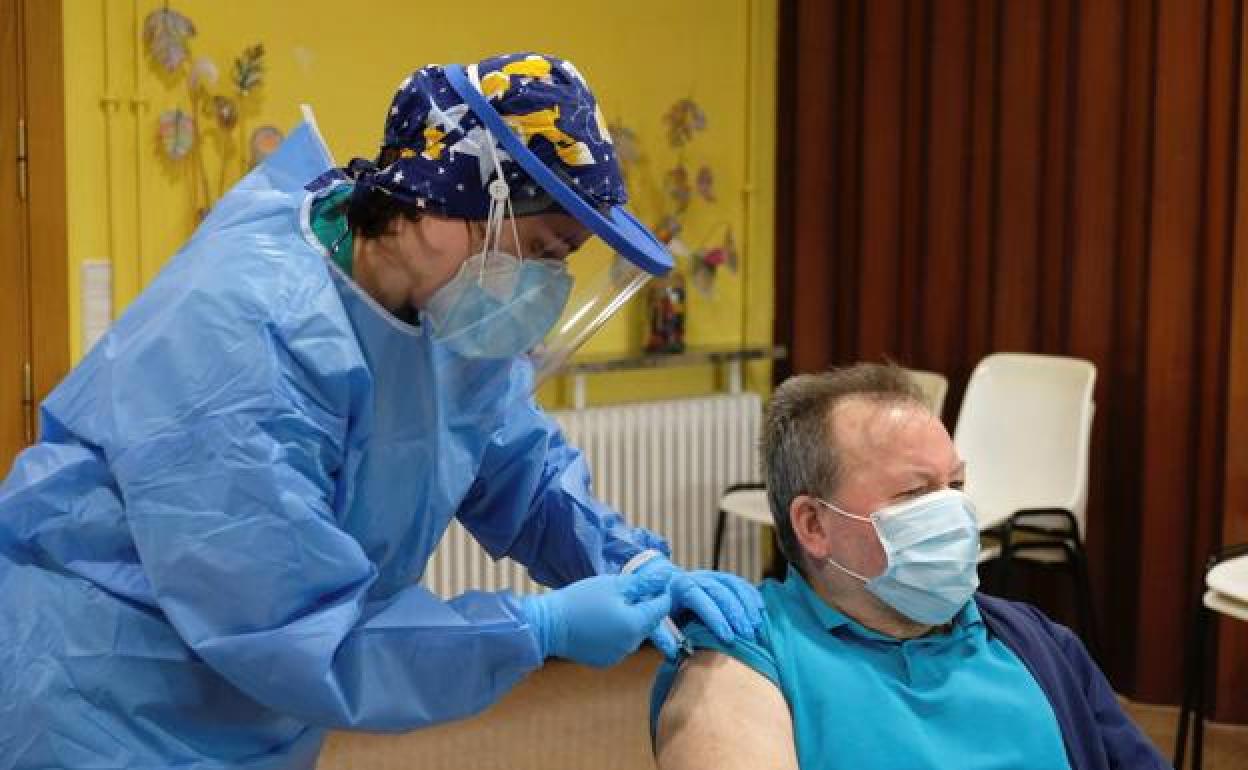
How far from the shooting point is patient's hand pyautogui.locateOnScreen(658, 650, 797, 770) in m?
1.83

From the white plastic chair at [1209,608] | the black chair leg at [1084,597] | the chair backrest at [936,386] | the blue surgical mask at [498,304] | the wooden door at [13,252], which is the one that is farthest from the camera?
the chair backrest at [936,386]

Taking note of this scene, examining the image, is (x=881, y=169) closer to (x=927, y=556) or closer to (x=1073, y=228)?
(x=1073, y=228)

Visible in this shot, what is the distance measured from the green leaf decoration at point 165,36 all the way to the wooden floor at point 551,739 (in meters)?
1.69

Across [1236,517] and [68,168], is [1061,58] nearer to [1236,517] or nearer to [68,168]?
[1236,517]

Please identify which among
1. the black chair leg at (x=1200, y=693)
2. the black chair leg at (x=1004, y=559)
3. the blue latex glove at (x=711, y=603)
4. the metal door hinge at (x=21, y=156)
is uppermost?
the metal door hinge at (x=21, y=156)

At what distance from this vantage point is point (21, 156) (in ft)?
12.1

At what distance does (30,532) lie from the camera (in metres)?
1.65

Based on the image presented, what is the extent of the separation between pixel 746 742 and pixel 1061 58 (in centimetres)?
309

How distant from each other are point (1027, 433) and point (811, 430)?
244 cm

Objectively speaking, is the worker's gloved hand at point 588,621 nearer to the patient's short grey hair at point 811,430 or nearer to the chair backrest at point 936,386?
the patient's short grey hair at point 811,430

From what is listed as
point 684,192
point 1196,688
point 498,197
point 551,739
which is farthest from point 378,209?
point 684,192

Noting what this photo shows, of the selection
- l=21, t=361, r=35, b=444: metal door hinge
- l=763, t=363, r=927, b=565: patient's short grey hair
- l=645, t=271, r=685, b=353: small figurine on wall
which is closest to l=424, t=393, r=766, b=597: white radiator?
l=645, t=271, r=685, b=353: small figurine on wall

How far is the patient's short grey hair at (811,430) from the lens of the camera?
2064 mm

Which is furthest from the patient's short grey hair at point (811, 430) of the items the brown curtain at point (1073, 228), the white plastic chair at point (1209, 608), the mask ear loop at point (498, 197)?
the brown curtain at point (1073, 228)
